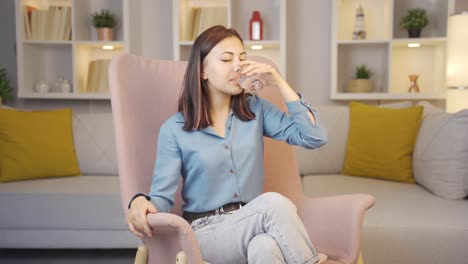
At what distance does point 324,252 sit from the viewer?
63.9 inches

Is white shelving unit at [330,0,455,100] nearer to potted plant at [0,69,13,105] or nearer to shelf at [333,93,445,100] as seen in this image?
shelf at [333,93,445,100]

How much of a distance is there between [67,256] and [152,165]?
1.50 m

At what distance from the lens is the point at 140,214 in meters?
1.34

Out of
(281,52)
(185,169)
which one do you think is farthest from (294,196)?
(281,52)

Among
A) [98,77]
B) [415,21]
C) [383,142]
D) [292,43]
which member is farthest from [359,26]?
[98,77]

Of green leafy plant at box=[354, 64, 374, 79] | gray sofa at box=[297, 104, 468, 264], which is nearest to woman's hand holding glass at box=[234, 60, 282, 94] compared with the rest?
gray sofa at box=[297, 104, 468, 264]

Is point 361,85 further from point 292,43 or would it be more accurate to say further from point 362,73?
point 292,43

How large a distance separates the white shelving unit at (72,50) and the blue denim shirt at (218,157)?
245 centimetres

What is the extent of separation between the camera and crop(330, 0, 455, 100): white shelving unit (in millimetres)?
3775

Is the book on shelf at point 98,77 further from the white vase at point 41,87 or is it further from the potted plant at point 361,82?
the potted plant at point 361,82

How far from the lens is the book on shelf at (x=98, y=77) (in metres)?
4.05

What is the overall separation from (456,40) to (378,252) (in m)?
1.75

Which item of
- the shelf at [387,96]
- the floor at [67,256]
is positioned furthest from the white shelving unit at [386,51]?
the floor at [67,256]

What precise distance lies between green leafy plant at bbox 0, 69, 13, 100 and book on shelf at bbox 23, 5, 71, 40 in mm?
390
